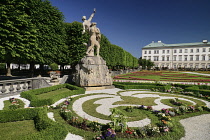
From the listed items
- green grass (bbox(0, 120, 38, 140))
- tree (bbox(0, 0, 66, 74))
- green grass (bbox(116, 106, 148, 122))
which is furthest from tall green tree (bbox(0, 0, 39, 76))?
green grass (bbox(116, 106, 148, 122))

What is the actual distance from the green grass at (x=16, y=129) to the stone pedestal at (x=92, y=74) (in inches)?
322

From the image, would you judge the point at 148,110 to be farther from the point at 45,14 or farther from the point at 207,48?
the point at 207,48

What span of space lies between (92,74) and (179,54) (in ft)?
280

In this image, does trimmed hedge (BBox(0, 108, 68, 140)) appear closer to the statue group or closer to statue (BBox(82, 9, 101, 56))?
the statue group

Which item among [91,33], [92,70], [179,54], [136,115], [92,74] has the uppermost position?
[179,54]

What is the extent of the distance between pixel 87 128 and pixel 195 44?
95730 millimetres

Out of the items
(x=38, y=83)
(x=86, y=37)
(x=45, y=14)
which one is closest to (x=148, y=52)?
(x=86, y=37)

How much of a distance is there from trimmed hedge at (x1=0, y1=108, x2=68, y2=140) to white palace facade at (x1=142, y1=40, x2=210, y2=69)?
293ft

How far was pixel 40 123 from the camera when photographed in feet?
16.5

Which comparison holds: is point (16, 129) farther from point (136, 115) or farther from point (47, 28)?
point (47, 28)

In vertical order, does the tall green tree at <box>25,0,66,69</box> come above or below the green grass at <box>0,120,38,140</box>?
above

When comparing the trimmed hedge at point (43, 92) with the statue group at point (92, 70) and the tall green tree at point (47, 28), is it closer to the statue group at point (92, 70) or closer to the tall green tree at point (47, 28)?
the statue group at point (92, 70)

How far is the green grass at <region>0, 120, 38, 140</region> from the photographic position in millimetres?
4500

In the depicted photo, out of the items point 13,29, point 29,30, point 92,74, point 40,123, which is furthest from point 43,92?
point 29,30
